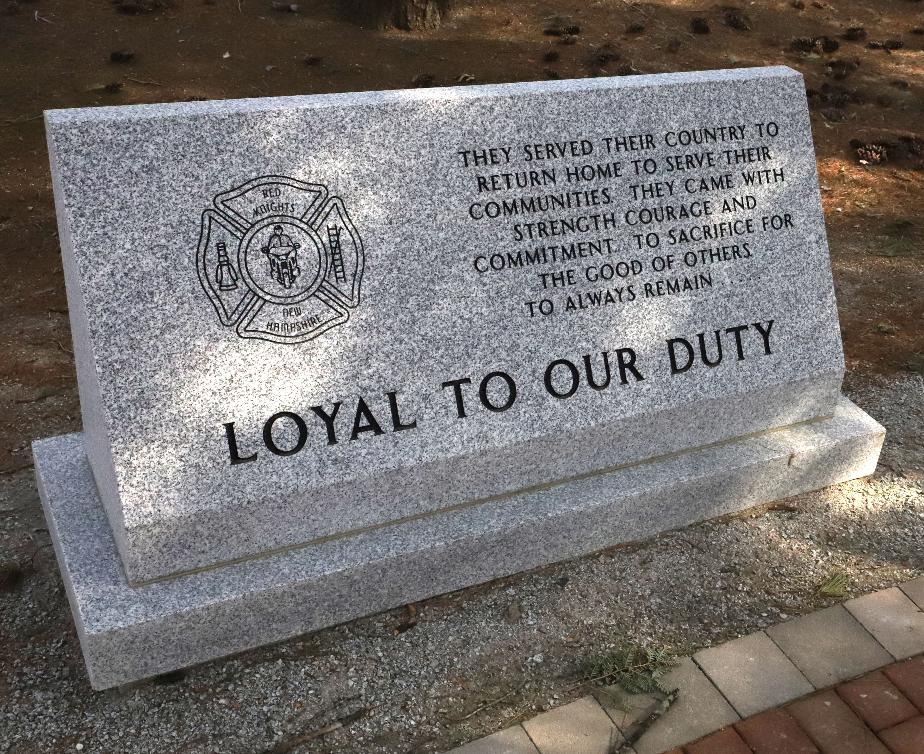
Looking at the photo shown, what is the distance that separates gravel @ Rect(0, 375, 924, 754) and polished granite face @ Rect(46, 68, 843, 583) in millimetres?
343

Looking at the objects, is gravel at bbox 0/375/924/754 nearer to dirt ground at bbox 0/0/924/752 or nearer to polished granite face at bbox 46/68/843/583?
dirt ground at bbox 0/0/924/752

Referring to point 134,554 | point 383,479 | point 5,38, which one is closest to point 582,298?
point 383,479

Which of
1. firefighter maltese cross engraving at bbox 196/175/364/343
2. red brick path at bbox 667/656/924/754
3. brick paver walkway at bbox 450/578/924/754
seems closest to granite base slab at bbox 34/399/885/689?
brick paver walkway at bbox 450/578/924/754

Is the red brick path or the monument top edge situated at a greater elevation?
the monument top edge

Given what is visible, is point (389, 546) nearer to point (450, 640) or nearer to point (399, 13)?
point (450, 640)

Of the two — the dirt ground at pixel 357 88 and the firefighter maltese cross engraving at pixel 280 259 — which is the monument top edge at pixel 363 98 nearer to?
the firefighter maltese cross engraving at pixel 280 259

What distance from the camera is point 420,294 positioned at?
3049 millimetres

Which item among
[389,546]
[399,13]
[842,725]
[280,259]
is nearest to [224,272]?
[280,259]

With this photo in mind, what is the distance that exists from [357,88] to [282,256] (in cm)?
490

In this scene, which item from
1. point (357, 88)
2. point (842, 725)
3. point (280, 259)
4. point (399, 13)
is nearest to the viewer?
point (842, 725)

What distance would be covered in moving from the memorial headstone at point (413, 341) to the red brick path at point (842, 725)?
83cm

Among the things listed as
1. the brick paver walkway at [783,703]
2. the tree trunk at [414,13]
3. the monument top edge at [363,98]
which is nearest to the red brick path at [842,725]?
the brick paver walkway at [783,703]

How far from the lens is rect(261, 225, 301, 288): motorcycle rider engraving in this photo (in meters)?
2.86

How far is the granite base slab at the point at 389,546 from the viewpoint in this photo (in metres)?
2.85
